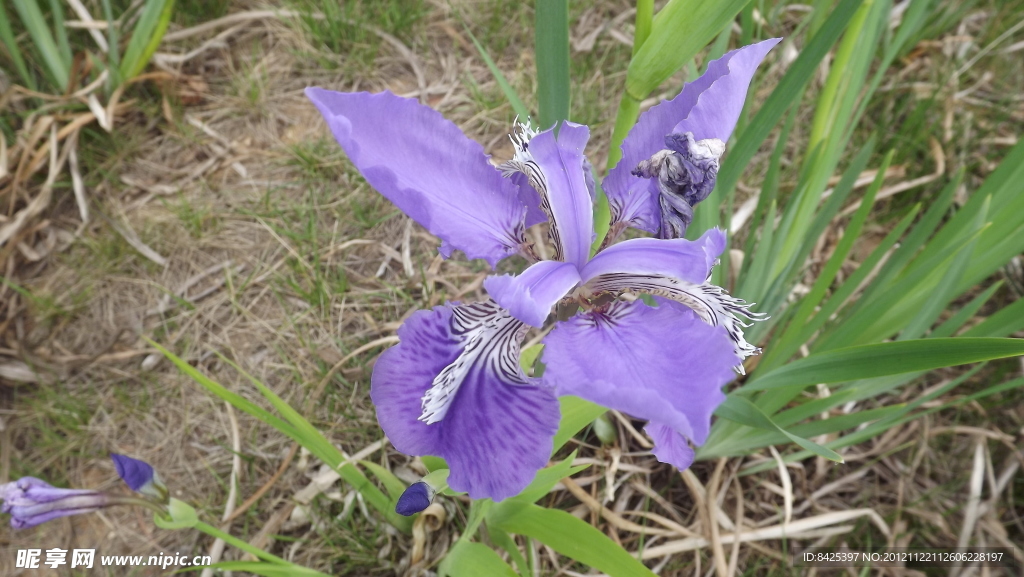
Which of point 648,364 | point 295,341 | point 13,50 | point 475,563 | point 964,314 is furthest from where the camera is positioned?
point 13,50

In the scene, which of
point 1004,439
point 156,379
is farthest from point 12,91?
point 1004,439

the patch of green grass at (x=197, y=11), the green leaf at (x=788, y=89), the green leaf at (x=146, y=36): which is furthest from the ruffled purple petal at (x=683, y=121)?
the patch of green grass at (x=197, y=11)

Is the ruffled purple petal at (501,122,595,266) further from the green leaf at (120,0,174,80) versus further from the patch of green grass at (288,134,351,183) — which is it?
the green leaf at (120,0,174,80)

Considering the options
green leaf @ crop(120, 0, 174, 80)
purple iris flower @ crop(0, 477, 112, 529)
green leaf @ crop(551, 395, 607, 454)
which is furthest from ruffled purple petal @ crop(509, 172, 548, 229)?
green leaf @ crop(120, 0, 174, 80)

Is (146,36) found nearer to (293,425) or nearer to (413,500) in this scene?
(293,425)

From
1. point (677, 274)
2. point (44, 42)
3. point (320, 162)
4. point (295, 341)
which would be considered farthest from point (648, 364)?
Answer: point (44, 42)

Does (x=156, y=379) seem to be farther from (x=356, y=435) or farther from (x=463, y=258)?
(x=463, y=258)
